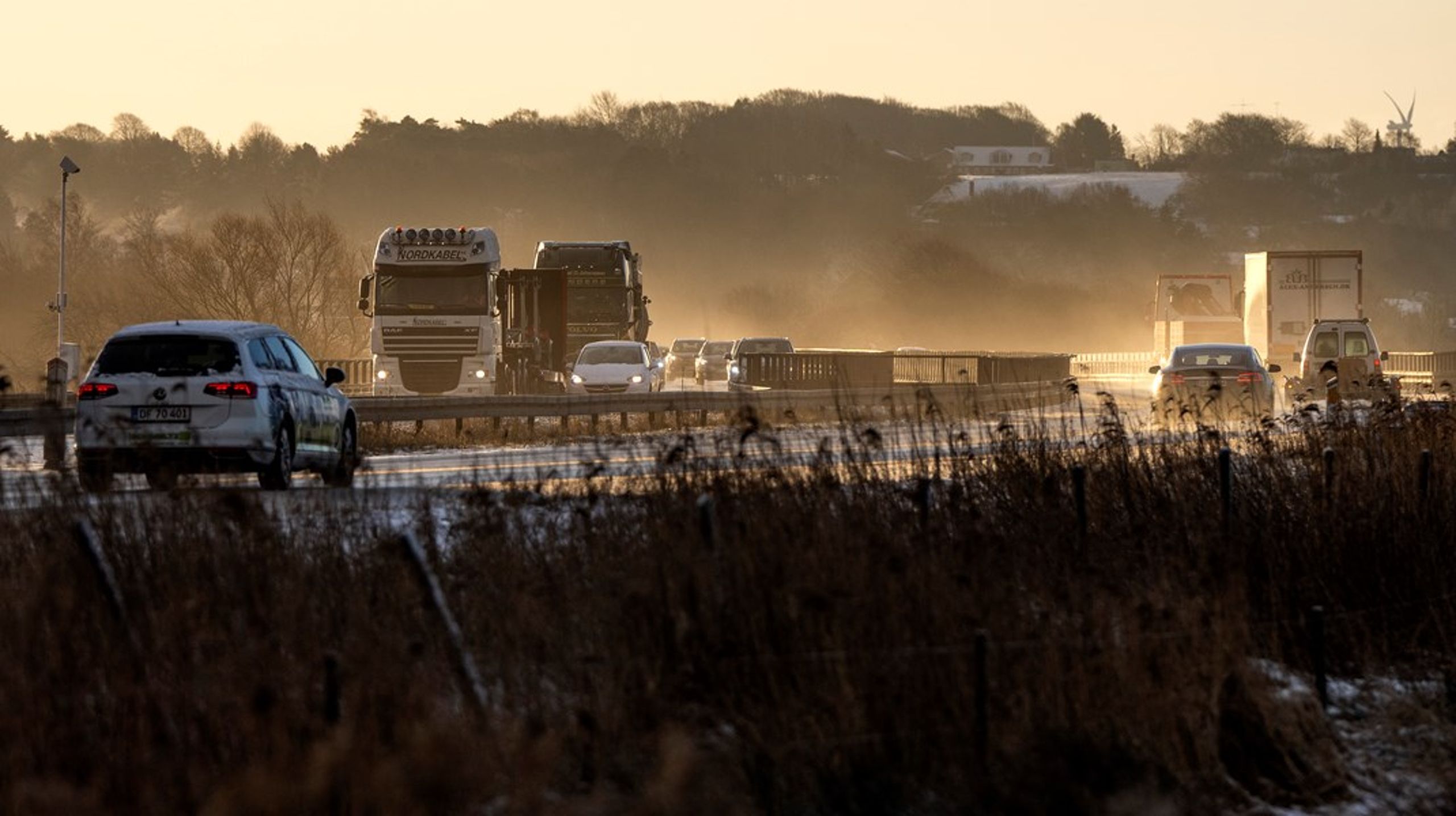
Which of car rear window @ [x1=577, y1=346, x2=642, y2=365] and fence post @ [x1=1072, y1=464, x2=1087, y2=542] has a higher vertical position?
car rear window @ [x1=577, y1=346, x2=642, y2=365]

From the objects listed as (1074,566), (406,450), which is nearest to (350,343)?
(406,450)

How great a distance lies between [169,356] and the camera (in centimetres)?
2034

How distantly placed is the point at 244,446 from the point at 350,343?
75.6 meters

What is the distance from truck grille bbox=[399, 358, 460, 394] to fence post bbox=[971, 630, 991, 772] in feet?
102

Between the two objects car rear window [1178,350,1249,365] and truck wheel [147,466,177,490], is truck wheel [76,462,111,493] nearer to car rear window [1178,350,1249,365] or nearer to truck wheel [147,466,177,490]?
truck wheel [147,466,177,490]

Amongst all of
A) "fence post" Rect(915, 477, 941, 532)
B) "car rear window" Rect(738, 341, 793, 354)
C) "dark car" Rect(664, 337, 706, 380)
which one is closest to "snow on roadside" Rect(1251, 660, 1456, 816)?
"fence post" Rect(915, 477, 941, 532)

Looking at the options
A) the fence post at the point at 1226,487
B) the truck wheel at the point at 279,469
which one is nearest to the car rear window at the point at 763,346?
the truck wheel at the point at 279,469

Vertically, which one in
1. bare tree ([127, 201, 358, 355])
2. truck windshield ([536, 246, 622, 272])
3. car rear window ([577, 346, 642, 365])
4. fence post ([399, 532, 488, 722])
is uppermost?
bare tree ([127, 201, 358, 355])

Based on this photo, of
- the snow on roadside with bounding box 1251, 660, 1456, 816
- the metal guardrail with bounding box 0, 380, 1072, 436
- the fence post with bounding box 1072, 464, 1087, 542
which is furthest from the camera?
the metal guardrail with bounding box 0, 380, 1072, 436

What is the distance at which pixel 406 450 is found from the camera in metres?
30.2

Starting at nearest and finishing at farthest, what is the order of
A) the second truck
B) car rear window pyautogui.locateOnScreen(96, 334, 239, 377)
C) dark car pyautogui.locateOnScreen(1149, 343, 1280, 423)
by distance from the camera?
1. car rear window pyautogui.locateOnScreen(96, 334, 239, 377)
2. dark car pyautogui.locateOnScreen(1149, 343, 1280, 423)
3. the second truck

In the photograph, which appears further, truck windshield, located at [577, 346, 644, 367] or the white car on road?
truck windshield, located at [577, 346, 644, 367]

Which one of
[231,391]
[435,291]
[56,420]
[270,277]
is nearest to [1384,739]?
[231,391]

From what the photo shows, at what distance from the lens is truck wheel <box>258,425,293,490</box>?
20.2 m
